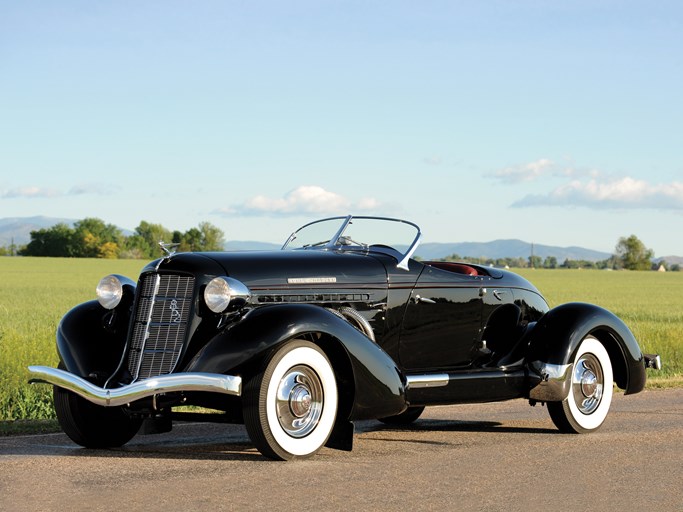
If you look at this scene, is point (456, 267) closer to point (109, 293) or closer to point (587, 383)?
point (587, 383)

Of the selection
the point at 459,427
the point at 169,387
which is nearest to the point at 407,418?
the point at 459,427

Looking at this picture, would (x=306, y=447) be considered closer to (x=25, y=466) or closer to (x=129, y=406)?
(x=129, y=406)

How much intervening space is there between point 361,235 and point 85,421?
272 centimetres

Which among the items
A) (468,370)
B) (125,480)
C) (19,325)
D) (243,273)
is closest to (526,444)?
(468,370)

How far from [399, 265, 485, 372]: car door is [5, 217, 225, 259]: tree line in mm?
96831

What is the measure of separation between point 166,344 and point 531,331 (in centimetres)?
344

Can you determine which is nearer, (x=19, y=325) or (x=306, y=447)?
(x=306, y=447)

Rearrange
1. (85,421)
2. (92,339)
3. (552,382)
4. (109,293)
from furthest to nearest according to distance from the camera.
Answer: (552,382) < (109,293) < (92,339) < (85,421)

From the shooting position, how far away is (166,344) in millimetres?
8000

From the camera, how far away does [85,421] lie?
27.9ft

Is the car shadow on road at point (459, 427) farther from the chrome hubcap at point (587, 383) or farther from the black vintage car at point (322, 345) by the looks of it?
the chrome hubcap at point (587, 383)

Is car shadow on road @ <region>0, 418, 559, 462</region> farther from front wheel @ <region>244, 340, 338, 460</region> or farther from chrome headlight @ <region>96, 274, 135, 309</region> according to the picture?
chrome headlight @ <region>96, 274, 135, 309</region>

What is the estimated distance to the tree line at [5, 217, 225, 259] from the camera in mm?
113062

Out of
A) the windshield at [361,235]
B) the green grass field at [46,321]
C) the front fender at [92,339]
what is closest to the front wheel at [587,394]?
the windshield at [361,235]
